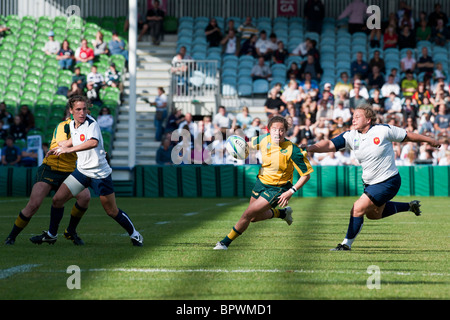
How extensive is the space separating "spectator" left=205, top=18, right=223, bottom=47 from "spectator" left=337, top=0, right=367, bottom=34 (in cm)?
490

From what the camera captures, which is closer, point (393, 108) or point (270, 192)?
point (270, 192)

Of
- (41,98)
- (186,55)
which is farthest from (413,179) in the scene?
(41,98)

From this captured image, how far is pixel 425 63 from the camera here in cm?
2717

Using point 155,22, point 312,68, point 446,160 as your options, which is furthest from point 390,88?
point 155,22

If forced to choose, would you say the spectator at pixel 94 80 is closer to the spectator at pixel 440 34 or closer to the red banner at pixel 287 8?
the red banner at pixel 287 8

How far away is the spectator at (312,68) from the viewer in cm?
2697

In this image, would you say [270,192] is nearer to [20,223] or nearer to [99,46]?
[20,223]

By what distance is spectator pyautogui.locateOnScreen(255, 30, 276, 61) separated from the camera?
2866 centimetres

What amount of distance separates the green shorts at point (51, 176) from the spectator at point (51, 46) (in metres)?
20.4

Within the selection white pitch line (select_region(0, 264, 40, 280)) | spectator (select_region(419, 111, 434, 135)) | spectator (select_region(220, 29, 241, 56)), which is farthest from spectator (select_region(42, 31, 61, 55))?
white pitch line (select_region(0, 264, 40, 280))

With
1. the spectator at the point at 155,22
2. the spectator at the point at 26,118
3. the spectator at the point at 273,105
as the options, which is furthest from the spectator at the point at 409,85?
the spectator at the point at 26,118

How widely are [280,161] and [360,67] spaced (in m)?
18.4
